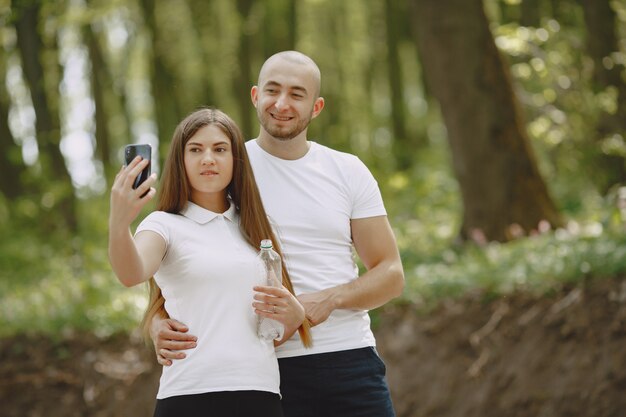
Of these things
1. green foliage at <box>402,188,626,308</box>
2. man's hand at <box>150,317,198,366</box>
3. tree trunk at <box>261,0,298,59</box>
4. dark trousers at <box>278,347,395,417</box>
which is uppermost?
tree trunk at <box>261,0,298,59</box>

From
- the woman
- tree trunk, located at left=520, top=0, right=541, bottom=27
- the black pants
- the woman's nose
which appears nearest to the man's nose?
the woman

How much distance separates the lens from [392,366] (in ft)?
28.2

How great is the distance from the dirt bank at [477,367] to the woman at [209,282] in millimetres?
4513

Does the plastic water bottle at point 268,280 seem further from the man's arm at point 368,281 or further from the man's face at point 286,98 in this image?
the man's face at point 286,98

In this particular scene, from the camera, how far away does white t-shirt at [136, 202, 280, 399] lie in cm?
337

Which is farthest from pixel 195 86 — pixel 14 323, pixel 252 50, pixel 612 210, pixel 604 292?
pixel 604 292

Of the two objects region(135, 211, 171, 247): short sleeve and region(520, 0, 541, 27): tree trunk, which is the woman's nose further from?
region(520, 0, 541, 27): tree trunk

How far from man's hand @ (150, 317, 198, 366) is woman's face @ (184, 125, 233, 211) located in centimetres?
52

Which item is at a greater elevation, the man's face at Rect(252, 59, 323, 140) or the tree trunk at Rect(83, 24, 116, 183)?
the tree trunk at Rect(83, 24, 116, 183)

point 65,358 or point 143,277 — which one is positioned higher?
point 143,277

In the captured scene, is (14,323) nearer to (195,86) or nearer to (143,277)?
(143,277)

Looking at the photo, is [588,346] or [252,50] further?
[252,50]

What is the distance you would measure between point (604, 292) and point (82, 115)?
19179mm

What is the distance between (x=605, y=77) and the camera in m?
11.2
